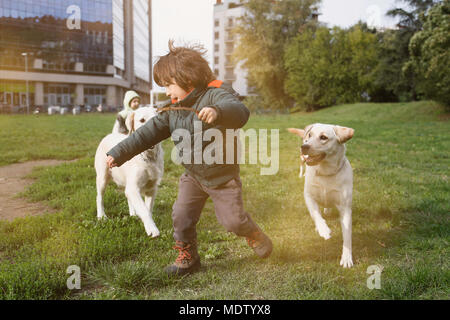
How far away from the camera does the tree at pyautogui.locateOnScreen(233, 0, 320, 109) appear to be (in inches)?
1989

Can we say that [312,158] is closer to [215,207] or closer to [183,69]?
[215,207]

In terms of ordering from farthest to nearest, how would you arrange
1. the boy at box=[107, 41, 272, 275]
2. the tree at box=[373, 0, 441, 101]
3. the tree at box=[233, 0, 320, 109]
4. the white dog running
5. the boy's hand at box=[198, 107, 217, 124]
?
the tree at box=[233, 0, 320, 109]
the tree at box=[373, 0, 441, 101]
the white dog running
the boy at box=[107, 41, 272, 275]
the boy's hand at box=[198, 107, 217, 124]

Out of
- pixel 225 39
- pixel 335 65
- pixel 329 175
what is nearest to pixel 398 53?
pixel 335 65

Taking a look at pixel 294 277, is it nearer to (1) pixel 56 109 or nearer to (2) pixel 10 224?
(2) pixel 10 224

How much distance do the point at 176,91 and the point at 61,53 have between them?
66.4 meters

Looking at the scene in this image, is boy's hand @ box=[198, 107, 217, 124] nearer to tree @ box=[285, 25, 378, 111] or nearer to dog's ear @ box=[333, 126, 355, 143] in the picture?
dog's ear @ box=[333, 126, 355, 143]

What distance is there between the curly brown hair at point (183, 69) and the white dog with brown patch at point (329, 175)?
120 cm

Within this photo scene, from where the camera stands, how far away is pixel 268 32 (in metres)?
50.5

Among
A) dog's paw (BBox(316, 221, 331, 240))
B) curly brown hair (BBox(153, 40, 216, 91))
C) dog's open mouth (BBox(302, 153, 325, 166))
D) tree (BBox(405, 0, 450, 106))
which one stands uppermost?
tree (BBox(405, 0, 450, 106))

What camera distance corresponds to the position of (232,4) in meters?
85.9

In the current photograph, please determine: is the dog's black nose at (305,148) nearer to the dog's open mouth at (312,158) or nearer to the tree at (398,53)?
the dog's open mouth at (312,158)

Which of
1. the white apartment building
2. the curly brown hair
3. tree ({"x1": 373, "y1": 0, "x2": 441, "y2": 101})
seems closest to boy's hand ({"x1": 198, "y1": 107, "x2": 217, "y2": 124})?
the curly brown hair

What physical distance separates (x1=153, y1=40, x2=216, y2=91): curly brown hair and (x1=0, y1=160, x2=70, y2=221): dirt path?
3187mm
